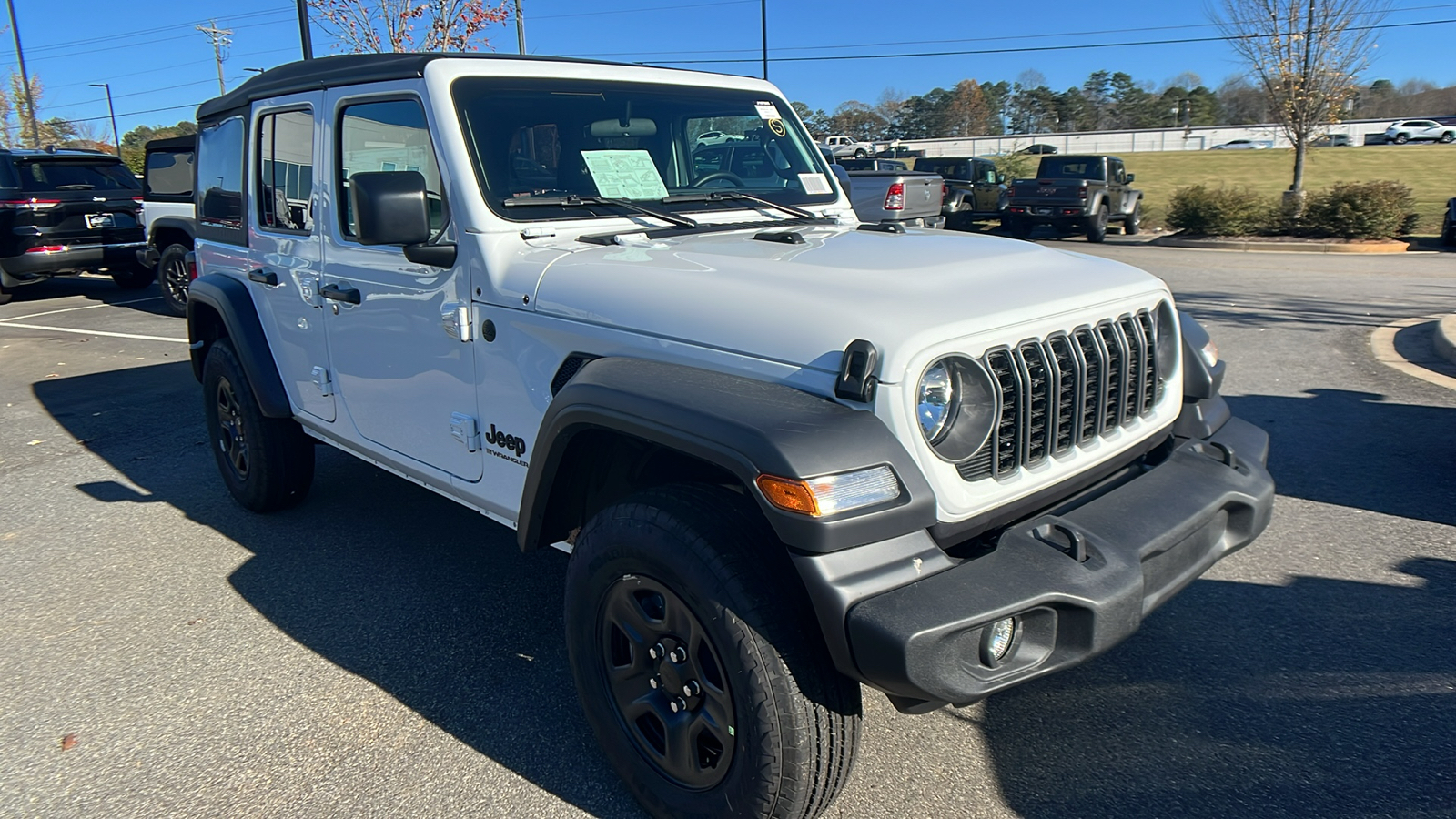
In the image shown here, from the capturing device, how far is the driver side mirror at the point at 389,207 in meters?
2.90

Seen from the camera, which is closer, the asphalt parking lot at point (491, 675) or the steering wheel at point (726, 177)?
the asphalt parking lot at point (491, 675)

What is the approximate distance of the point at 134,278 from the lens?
14.9 m

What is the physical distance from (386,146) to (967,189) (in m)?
21.9

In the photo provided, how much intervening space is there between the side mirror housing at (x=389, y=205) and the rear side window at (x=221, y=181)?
196 centimetres

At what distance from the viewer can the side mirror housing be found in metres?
2.90

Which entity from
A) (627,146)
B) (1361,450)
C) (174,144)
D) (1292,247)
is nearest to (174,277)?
(174,144)

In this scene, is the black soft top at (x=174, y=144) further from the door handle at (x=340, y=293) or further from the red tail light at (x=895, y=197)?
the door handle at (x=340, y=293)

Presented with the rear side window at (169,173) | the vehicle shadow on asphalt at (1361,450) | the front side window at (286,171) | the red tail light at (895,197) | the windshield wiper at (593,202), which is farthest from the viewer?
the red tail light at (895,197)

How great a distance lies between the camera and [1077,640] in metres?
2.23

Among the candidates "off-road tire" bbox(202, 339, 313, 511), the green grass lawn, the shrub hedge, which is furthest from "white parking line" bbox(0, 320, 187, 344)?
the green grass lawn

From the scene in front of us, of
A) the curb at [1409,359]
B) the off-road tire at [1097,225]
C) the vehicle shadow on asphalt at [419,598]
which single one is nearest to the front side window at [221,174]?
the vehicle shadow on asphalt at [419,598]

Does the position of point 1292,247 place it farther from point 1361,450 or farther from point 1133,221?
point 1361,450

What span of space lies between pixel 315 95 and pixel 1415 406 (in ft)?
21.9

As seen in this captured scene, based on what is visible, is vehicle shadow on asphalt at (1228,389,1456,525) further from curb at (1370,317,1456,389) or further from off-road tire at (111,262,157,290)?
off-road tire at (111,262,157,290)
